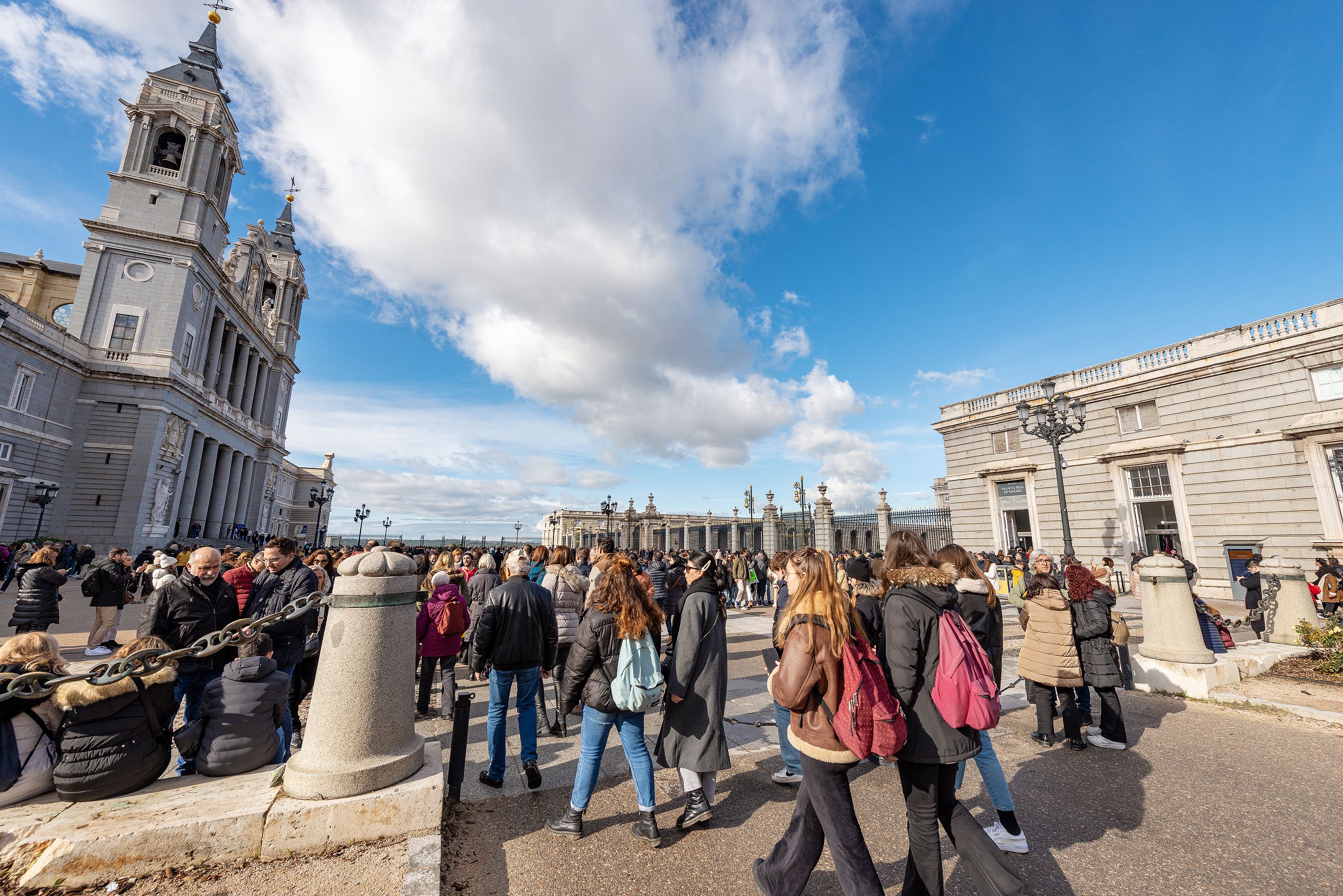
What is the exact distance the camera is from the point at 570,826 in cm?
362

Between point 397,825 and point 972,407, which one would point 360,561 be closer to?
point 397,825

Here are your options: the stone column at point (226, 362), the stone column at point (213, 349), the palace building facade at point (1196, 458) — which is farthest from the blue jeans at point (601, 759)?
the stone column at point (226, 362)

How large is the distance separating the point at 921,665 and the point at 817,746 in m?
0.73

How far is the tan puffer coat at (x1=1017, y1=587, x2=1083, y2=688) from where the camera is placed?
5016 millimetres

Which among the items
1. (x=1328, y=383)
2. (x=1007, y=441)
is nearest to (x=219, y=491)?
(x=1007, y=441)

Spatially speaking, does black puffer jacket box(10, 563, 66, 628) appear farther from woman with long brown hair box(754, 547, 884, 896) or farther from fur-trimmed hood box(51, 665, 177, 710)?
woman with long brown hair box(754, 547, 884, 896)

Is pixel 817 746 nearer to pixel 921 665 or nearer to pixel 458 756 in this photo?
pixel 921 665

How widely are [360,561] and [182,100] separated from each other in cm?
4981

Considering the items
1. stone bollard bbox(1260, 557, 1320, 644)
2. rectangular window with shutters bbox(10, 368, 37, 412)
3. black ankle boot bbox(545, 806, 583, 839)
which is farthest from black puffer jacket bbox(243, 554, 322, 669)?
rectangular window with shutters bbox(10, 368, 37, 412)

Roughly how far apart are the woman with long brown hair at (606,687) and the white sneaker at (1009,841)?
223cm

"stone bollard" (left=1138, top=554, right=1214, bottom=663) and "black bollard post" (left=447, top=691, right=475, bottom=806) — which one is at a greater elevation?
"stone bollard" (left=1138, top=554, right=1214, bottom=663)

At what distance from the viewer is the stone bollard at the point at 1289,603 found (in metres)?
8.98

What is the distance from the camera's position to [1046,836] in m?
3.62

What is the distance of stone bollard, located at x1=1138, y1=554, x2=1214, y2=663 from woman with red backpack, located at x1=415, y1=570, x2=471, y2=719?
905cm
